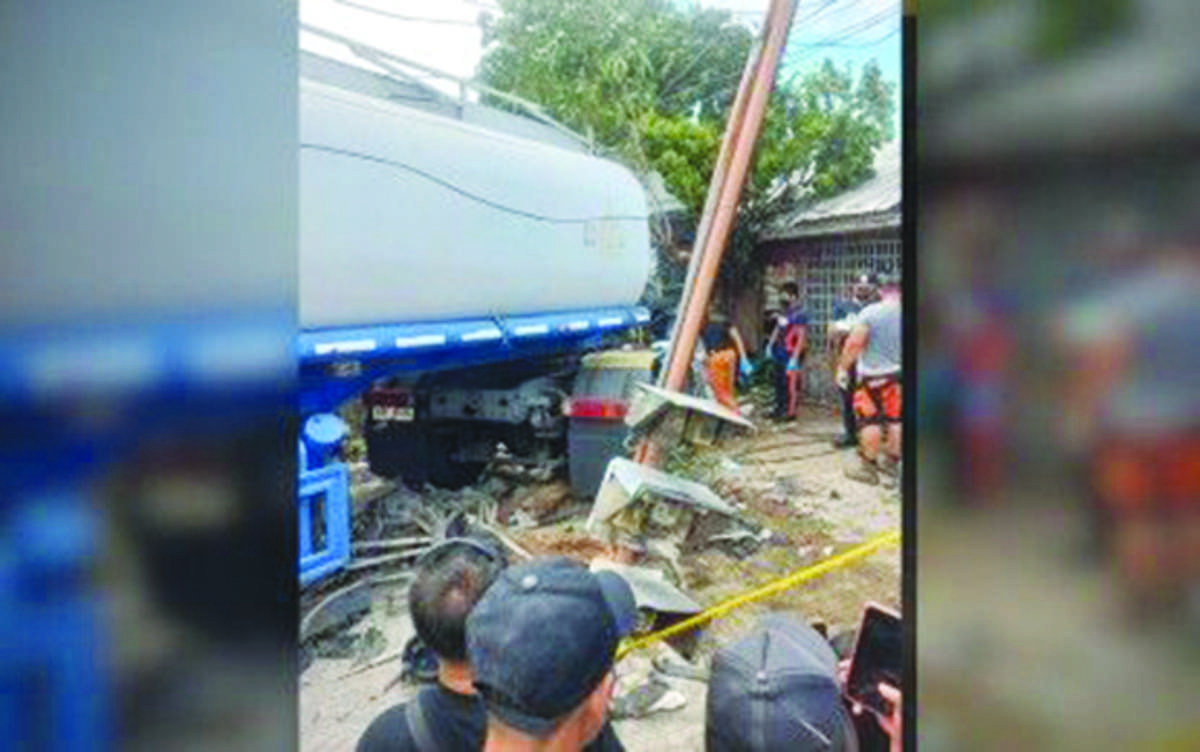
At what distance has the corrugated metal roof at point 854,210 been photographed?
10.3 meters

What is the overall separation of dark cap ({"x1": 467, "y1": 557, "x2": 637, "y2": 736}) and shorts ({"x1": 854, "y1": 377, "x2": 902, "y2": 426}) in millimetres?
5493

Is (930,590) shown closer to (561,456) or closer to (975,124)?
(975,124)

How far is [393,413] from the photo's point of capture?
6.54 metres

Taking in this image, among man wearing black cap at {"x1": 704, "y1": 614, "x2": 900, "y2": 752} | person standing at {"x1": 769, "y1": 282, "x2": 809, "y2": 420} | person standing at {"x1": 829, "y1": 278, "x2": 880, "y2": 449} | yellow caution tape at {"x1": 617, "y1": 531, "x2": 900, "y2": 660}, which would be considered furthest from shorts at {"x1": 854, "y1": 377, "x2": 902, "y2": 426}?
man wearing black cap at {"x1": 704, "y1": 614, "x2": 900, "y2": 752}

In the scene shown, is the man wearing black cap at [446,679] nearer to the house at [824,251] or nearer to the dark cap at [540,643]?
the dark cap at [540,643]

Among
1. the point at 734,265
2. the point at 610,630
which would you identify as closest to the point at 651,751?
the point at 610,630

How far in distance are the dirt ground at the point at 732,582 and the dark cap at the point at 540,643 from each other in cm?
59

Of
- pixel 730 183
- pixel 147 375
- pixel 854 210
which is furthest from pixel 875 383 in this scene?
pixel 147 375

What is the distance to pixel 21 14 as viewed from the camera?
68 centimetres

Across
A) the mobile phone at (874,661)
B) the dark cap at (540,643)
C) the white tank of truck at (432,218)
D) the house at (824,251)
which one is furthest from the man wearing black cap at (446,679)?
the house at (824,251)

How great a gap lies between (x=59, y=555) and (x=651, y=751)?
2939 millimetres

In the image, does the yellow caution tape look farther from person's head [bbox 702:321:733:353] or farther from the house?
the house

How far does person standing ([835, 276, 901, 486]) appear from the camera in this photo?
6656 mm

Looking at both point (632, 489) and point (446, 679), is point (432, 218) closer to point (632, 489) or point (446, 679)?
point (632, 489)
